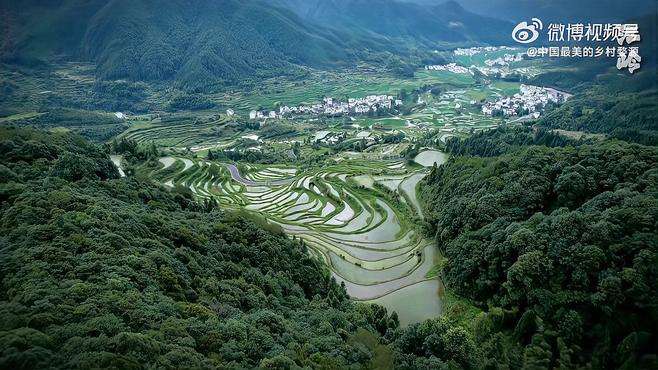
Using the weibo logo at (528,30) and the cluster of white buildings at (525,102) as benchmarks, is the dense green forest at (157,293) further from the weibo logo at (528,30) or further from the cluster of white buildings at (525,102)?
the cluster of white buildings at (525,102)

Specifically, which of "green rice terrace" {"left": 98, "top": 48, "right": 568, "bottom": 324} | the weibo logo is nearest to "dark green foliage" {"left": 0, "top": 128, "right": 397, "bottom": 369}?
"green rice terrace" {"left": 98, "top": 48, "right": 568, "bottom": 324}

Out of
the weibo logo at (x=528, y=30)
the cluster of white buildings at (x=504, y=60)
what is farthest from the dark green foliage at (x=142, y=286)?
the cluster of white buildings at (x=504, y=60)

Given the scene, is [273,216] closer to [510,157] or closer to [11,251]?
[510,157]

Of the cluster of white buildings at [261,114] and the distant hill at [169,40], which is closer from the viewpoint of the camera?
the cluster of white buildings at [261,114]

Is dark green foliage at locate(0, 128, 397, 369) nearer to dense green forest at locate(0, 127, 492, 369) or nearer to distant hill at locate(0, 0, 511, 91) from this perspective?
dense green forest at locate(0, 127, 492, 369)

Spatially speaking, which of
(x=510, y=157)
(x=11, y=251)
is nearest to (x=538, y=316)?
(x=510, y=157)
